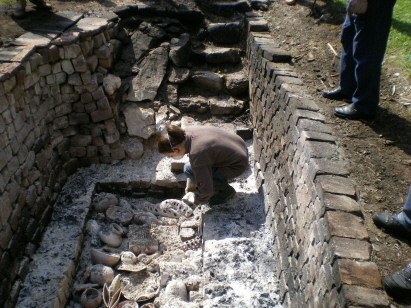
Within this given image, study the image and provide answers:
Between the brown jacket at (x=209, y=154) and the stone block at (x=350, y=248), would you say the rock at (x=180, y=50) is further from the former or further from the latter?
the stone block at (x=350, y=248)

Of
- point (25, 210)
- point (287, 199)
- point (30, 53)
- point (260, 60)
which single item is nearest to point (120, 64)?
point (30, 53)

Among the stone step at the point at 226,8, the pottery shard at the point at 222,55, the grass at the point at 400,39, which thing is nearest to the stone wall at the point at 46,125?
the pottery shard at the point at 222,55

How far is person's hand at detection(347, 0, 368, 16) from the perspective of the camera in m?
3.52

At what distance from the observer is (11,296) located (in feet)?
10.5

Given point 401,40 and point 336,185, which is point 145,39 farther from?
point 336,185

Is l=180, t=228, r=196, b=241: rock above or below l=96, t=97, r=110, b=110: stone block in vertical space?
below

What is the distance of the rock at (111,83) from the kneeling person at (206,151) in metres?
1.39

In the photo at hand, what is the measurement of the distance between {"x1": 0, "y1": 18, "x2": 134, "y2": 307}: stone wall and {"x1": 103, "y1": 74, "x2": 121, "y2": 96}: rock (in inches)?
0.5

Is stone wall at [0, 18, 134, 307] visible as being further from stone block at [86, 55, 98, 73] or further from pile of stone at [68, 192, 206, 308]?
pile of stone at [68, 192, 206, 308]

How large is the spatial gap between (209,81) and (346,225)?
3624 millimetres

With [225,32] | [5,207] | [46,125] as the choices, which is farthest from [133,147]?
[225,32]

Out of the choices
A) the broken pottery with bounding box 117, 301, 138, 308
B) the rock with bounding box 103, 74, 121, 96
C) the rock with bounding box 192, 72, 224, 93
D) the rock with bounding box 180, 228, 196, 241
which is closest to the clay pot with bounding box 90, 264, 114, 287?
the broken pottery with bounding box 117, 301, 138, 308

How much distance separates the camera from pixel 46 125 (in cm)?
431

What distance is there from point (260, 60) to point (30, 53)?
2.75 meters
